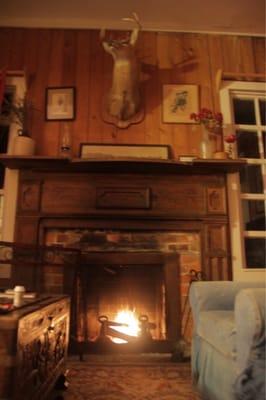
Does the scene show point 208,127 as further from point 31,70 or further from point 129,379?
point 129,379

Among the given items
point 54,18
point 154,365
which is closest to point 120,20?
point 54,18

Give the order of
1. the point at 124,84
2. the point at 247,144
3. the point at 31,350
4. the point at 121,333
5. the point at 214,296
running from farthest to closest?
the point at 247,144, the point at 124,84, the point at 121,333, the point at 214,296, the point at 31,350

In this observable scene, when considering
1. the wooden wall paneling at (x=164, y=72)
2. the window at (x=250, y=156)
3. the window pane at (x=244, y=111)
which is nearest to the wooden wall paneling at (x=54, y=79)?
the wooden wall paneling at (x=164, y=72)

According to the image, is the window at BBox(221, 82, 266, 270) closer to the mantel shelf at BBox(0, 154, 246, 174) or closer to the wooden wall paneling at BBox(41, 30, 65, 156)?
the mantel shelf at BBox(0, 154, 246, 174)

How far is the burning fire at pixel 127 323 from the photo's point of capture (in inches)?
97.4

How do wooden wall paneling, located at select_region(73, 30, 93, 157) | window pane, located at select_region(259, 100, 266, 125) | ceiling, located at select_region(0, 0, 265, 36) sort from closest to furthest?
wooden wall paneling, located at select_region(73, 30, 93, 157), ceiling, located at select_region(0, 0, 265, 36), window pane, located at select_region(259, 100, 266, 125)

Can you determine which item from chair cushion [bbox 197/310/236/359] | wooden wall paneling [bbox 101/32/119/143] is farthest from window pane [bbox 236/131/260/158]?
chair cushion [bbox 197/310/236/359]

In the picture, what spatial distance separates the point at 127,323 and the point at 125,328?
0.16 feet

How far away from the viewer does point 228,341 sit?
1228 mm

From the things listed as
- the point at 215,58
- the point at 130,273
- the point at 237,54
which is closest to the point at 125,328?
the point at 130,273

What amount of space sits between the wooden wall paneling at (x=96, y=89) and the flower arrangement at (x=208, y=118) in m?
0.89

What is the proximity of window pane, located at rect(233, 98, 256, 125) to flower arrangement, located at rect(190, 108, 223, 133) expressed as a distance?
353mm

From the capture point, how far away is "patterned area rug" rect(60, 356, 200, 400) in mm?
1625

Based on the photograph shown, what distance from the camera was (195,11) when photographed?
3.13 meters
